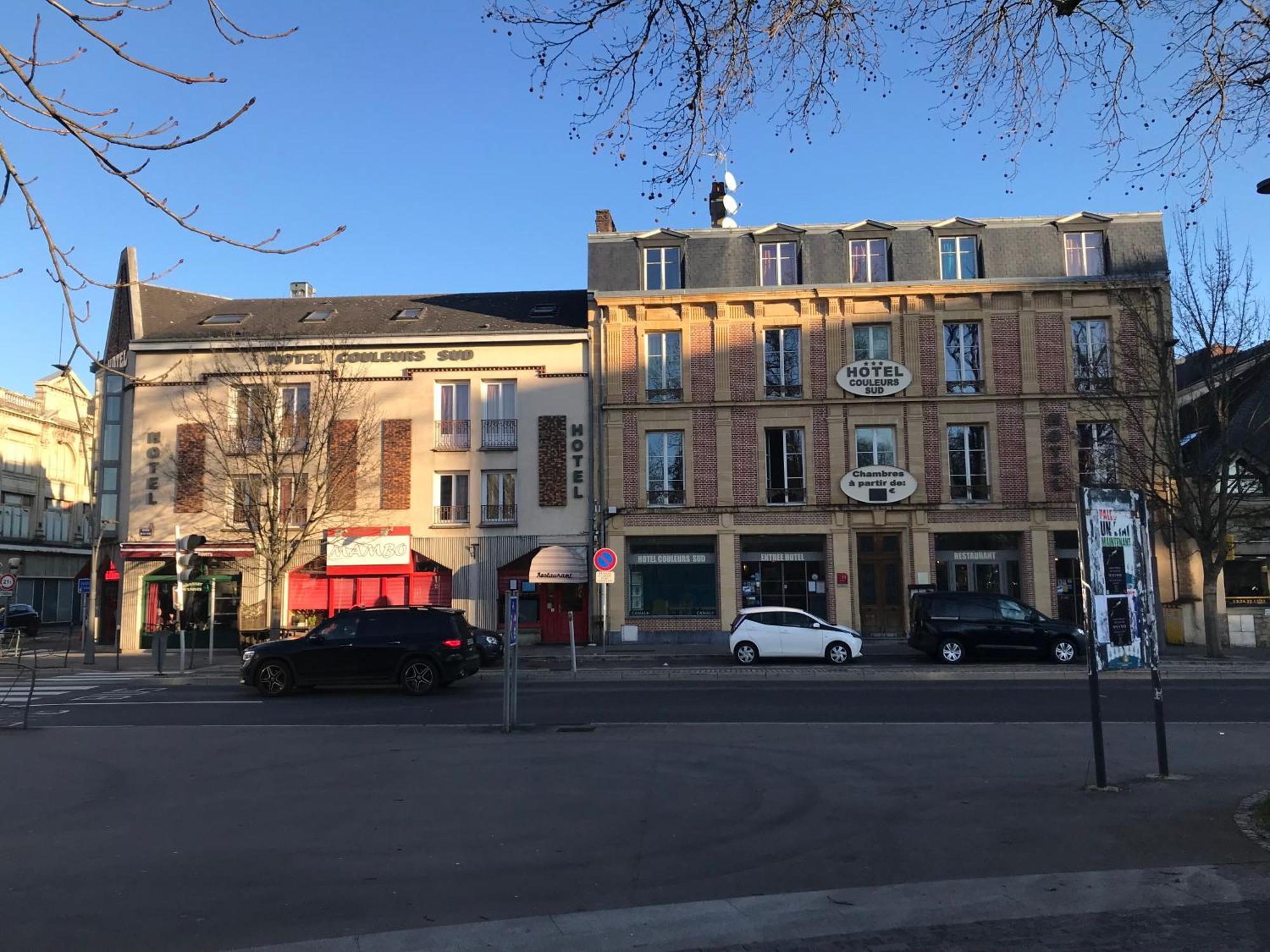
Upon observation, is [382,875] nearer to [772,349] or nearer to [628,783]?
[628,783]

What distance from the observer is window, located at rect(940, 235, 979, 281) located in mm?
30672

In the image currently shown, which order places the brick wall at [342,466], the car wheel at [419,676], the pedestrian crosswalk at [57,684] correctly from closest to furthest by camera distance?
the car wheel at [419,676] → the pedestrian crosswalk at [57,684] → the brick wall at [342,466]

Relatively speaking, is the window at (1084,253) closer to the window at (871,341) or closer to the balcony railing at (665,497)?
the window at (871,341)

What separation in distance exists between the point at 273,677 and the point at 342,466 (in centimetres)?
1311

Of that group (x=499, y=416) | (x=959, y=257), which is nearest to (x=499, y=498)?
(x=499, y=416)

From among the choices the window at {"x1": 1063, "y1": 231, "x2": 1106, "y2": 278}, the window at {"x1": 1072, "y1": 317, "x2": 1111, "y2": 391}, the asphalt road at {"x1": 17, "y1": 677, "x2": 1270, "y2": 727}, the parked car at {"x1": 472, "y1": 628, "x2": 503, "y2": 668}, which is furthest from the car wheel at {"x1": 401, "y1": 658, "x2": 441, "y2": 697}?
the window at {"x1": 1063, "y1": 231, "x2": 1106, "y2": 278}

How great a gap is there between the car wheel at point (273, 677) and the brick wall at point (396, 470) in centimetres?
1358

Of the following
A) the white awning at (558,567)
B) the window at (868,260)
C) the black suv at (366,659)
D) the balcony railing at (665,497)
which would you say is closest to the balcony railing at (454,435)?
the white awning at (558,567)

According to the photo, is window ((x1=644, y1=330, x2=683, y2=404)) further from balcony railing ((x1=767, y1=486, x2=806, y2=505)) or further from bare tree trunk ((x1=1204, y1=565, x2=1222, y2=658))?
bare tree trunk ((x1=1204, y1=565, x2=1222, y2=658))

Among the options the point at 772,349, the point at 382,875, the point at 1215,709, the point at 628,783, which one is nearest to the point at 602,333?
the point at 772,349

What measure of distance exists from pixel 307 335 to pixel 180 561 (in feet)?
37.5

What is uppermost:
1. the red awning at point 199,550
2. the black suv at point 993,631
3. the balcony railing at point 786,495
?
Result: the balcony railing at point 786,495

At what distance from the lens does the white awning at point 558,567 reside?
1142 inches

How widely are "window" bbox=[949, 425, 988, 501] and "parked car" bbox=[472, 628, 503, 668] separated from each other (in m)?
15.4
